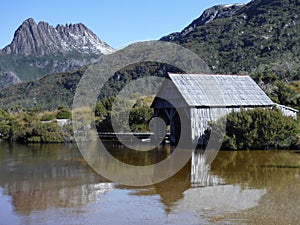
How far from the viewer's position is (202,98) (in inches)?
1049

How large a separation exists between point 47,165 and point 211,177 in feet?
27.8

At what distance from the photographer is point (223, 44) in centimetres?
7569

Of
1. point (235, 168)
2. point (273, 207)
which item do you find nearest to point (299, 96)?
point (235, 168)

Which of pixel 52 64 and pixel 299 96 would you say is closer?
pixel 299 96

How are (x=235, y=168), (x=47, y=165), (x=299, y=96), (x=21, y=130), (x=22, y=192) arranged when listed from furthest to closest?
(x=21, y=130), (x=299, y=96), (x=47, y=165), (x=235, y=168), (x=22, y=192)

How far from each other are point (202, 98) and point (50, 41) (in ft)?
516

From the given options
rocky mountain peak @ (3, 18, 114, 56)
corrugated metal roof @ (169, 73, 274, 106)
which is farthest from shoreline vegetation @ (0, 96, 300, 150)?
rocky mountain peak @ (3, 18, 114, 56)

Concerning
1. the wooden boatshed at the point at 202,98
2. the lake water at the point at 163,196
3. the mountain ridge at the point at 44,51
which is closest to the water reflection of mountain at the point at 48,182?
the lake water at the point at 163,196

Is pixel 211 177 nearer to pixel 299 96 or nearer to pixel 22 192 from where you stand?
pixel 22 192

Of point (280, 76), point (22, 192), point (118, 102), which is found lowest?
point (22, 192)

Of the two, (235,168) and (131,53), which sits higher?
(131,53)

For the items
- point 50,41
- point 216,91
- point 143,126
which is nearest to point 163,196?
point 216,91

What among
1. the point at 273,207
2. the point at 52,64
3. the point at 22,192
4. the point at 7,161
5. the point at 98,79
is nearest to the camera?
the point at 273,207

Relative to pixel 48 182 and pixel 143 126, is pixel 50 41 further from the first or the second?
pixel 48 182
